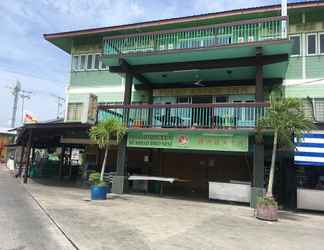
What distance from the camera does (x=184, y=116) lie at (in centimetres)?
1511

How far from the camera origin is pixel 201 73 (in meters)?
15.7

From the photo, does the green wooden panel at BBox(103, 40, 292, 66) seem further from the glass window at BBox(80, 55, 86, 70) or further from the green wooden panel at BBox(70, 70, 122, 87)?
the glass window at BBox(80, 55, 86, 70)

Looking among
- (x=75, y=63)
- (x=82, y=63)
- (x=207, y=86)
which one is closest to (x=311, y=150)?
(x=207, y=86)

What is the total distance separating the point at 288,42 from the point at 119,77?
10.2 meters

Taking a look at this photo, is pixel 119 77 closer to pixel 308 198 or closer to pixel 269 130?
pixel 269 130

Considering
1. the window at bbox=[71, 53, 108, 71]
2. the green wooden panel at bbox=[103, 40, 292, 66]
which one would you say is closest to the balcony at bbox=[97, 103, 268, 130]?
the green wooden panel at bbox=[103, 40, 292, 66]

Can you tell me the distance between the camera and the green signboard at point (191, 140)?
41.9 feet

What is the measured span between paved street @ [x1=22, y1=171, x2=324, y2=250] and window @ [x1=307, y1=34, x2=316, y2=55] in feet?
26.8

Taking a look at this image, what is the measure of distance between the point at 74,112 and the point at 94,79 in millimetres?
2467

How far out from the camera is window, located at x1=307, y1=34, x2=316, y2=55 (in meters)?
15.6

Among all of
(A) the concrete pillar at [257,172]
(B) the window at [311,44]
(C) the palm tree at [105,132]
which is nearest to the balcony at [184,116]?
(C) the palm tree at [105,132]

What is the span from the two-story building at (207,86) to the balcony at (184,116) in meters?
0.05

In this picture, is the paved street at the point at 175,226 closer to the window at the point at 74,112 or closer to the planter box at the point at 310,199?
the planter box at the point at 310,199

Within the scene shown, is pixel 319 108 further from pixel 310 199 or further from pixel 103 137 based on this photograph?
pixel 103 137
